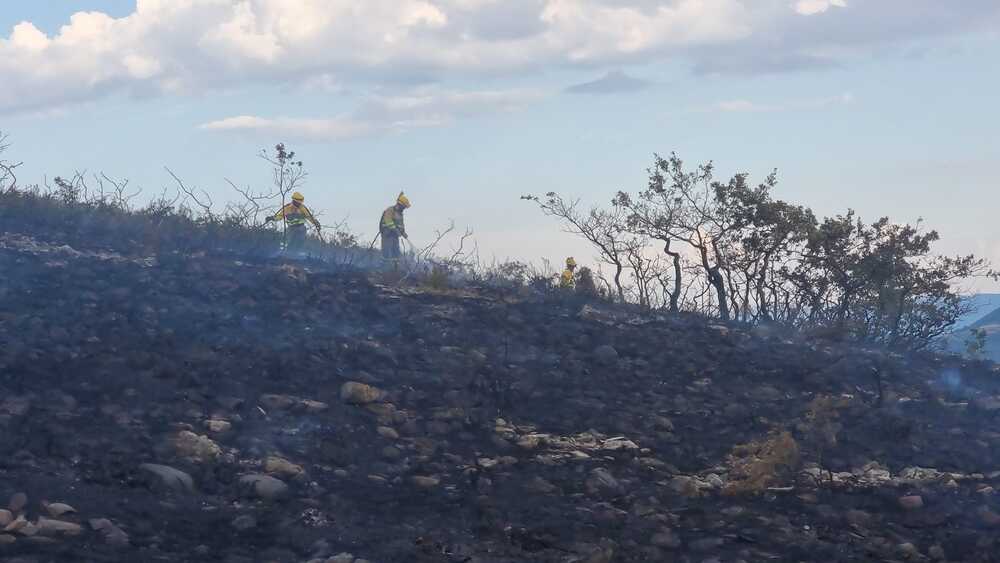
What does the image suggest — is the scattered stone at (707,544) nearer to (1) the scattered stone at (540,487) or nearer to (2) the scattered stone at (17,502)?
(1) the scattered stone at (540,487)

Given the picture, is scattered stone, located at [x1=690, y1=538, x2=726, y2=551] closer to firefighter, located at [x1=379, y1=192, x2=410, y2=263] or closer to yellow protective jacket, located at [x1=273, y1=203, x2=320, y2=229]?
yellow protective jacket, located at [x1=273, y1=203, x2=320, y2=229]

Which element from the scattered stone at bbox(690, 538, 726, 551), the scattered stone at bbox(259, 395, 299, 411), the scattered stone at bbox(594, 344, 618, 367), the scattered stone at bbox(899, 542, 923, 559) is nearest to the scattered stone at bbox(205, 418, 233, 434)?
the scattered stone at bbox(259, 395, 299, 411)

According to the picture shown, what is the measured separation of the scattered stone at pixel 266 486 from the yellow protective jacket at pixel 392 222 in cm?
1182

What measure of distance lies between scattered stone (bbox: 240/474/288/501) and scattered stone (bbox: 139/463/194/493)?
266 millimetres

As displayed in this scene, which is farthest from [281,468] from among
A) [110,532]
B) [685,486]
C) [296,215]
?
[296,215]

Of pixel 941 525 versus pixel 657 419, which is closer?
pixel 941 525

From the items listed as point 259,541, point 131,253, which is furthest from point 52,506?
point 131,253

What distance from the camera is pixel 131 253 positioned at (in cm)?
1102

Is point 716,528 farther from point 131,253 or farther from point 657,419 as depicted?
point 131,253

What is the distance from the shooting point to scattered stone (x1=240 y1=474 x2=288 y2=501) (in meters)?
5.89

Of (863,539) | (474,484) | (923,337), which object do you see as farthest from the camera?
(923,337)

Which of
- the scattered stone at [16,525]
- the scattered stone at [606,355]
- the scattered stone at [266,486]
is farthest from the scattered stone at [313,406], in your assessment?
the scattered stone at [606,355]

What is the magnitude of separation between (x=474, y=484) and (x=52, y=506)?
83.6 inches

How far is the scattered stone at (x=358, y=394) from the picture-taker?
24.7ft
